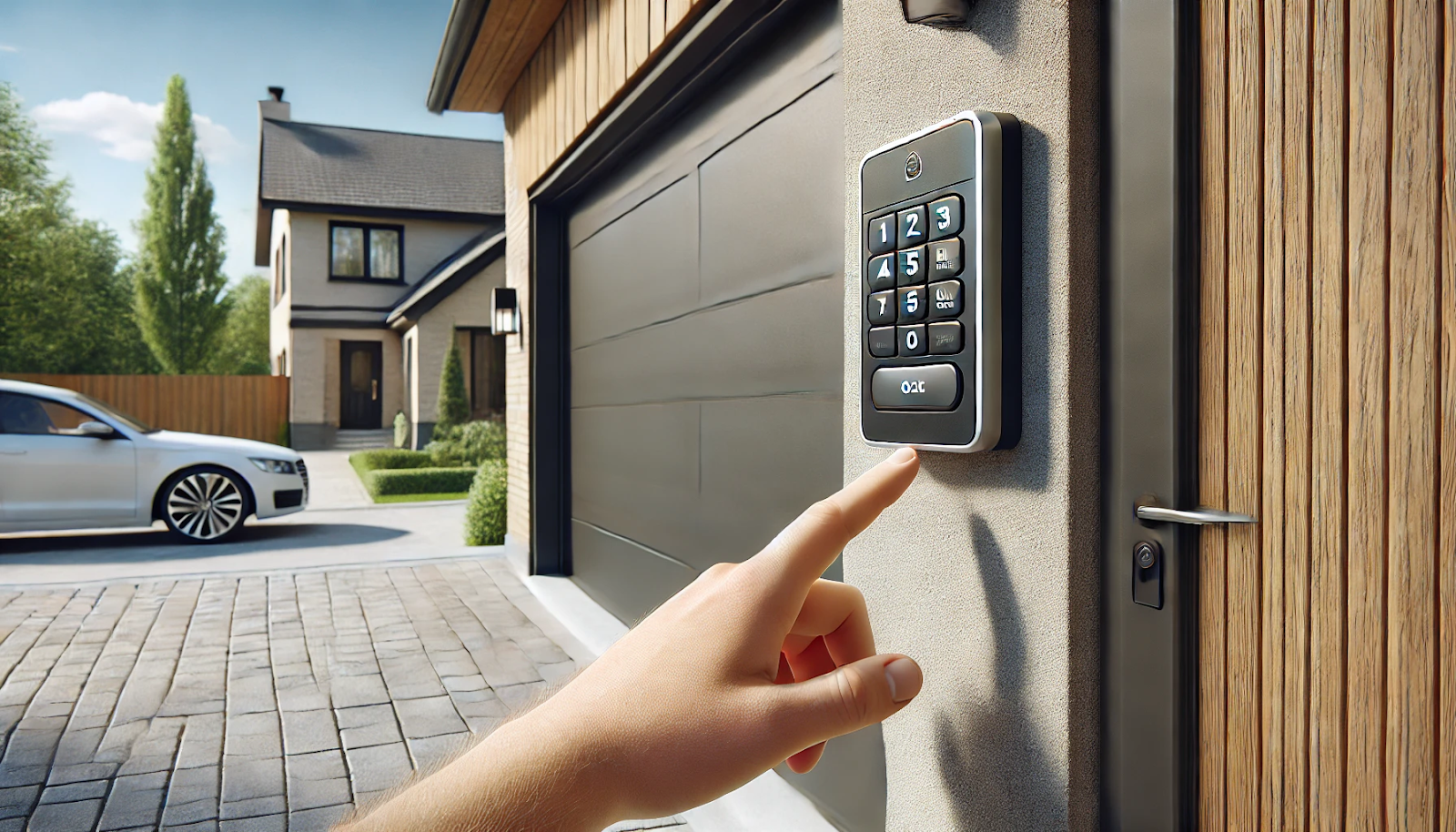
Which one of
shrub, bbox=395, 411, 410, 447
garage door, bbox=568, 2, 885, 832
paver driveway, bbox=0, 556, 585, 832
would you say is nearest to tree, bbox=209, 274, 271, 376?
shrub, bbox=395, 411, 410, 447

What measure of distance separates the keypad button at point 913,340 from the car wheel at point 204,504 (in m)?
9.10

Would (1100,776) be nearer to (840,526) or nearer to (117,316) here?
(840,526)

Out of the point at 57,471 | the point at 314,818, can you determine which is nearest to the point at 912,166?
the point at 314,818

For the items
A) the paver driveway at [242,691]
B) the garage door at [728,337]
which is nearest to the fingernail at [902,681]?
the paver driveway at [242,691]

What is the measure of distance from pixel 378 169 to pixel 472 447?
1188 cm

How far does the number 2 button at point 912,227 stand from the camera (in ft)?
4.70

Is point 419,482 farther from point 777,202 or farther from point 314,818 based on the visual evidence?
point 777,202

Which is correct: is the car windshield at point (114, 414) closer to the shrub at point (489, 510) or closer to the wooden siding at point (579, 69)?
the shrub at point (489, 510)

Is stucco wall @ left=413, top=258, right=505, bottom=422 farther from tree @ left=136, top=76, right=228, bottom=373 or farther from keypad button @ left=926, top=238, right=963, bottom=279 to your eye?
keypad button @ left=926, top=238, right=963, bottom=279

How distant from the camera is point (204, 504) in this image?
867cm

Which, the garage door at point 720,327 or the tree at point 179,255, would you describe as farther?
the tree at point 179,255

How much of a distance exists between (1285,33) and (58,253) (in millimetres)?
39251

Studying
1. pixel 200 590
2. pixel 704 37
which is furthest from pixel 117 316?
pixel 704 37

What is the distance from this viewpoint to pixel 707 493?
11.4ft
